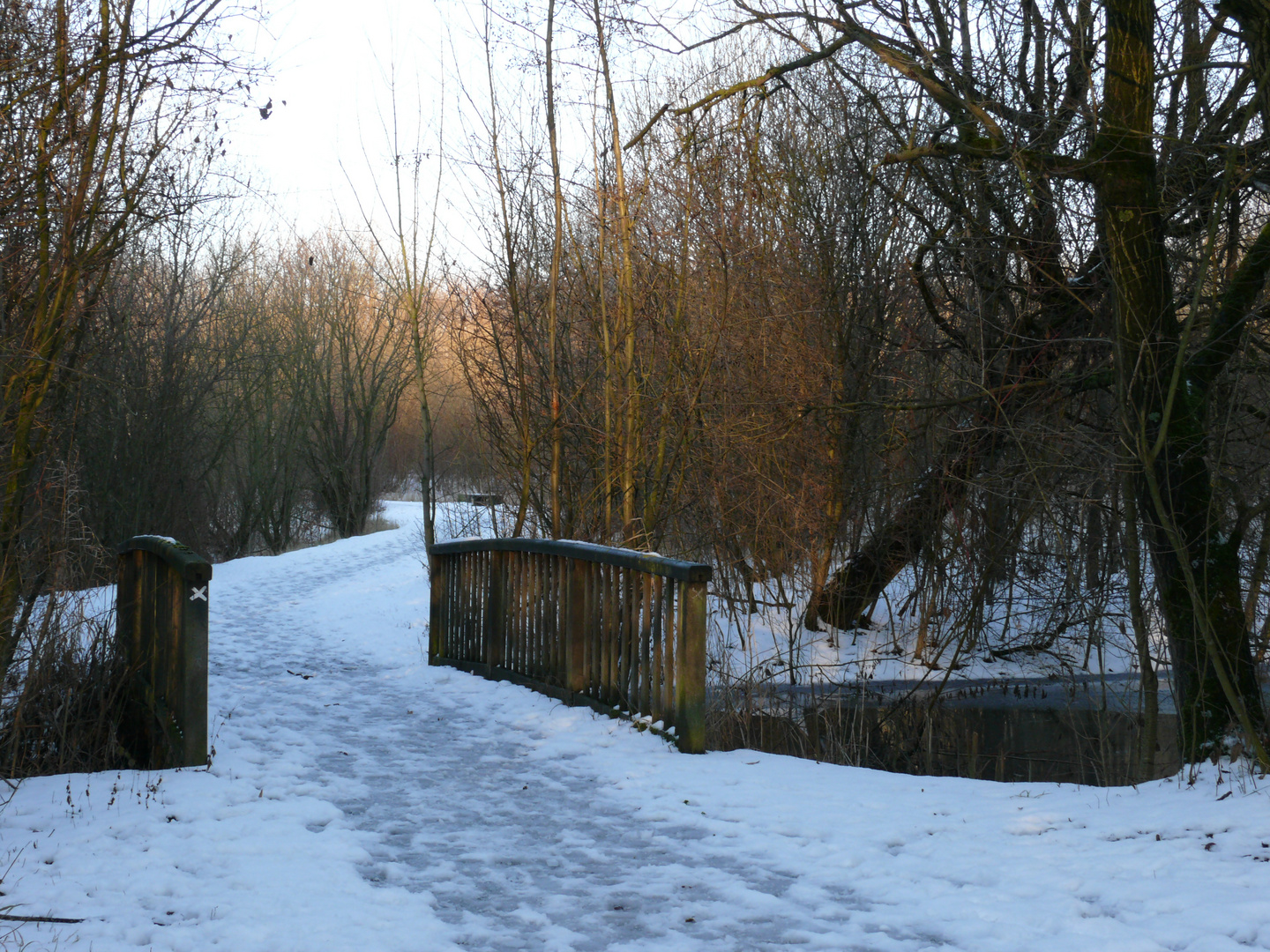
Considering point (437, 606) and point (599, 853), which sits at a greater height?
point (437, 606)

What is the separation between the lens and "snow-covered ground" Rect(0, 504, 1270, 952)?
151 inches

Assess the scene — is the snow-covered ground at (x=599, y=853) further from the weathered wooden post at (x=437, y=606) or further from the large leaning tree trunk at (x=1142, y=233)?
the weathered wooden post at (x=437, y=606)

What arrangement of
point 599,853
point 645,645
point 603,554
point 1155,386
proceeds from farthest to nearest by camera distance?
point 603,554 < point 645,645 < point 1155,386 < point 599,853

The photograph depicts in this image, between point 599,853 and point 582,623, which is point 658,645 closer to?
point 582,623

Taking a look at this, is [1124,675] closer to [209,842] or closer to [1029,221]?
[1029,221]

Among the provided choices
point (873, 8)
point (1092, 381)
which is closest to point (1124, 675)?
point (1092, 381)

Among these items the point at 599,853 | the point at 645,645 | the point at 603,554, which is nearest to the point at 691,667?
the point at 645,645

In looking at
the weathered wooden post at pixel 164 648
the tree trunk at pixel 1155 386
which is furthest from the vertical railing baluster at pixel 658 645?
the tree trunk at pixel 1155 386

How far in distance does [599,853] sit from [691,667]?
1.85m

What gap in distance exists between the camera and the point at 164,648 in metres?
6.60

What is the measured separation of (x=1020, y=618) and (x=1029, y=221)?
714 cm

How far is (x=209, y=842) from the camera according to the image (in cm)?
471

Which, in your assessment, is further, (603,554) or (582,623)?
(582,623)

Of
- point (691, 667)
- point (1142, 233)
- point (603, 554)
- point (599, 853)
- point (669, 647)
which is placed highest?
point (1142, 233)
